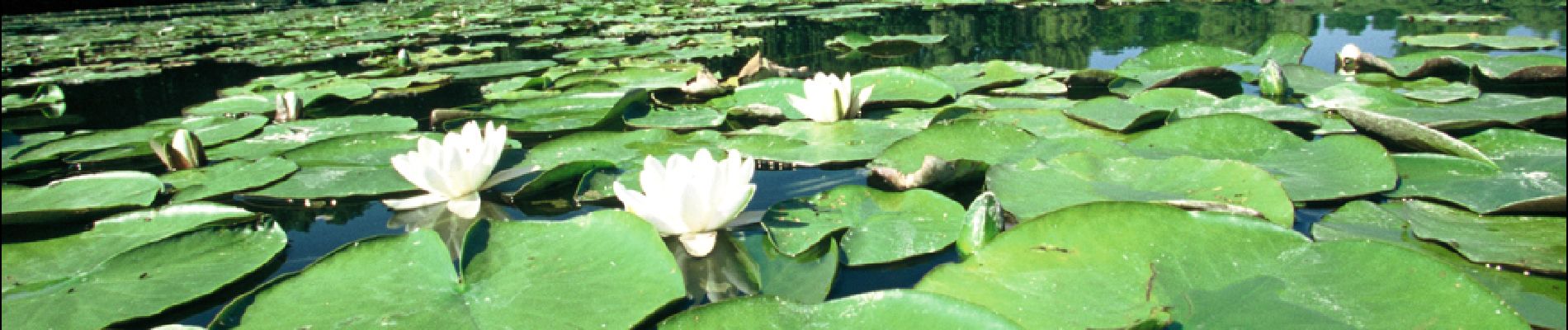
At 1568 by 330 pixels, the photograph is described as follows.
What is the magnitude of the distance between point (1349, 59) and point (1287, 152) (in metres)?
1.89

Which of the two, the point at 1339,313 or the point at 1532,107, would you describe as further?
the point at 1532,107

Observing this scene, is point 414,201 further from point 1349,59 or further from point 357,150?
point 1349,59

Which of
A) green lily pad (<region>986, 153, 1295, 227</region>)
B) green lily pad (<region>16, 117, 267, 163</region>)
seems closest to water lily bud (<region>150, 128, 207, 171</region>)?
green lily pad (<region>16, 117, 267, 163</region>)

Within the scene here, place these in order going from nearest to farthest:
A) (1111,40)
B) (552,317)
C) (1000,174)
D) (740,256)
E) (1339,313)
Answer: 1. (1339,313)
2. (552,317)
3. (740,256)
4. (1000,174)
5. (1111,40)

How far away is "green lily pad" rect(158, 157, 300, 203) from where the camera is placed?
1.88 m

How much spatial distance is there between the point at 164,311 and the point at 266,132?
167 centimetres

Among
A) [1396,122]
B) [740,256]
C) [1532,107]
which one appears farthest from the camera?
[1532,107]

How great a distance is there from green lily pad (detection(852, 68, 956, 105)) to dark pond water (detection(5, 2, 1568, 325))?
82 cm

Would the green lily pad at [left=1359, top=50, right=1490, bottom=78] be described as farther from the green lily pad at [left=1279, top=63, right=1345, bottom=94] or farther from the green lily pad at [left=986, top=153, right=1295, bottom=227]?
the green lily pad at [left=986, top=153, right=1295, bottom=227]

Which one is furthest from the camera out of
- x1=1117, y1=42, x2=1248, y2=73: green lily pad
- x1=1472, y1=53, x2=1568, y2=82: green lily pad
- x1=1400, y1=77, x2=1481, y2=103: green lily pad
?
x1=1117, y1=42, x2=1248, y2=73: green lily pad

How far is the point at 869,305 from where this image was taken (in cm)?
96

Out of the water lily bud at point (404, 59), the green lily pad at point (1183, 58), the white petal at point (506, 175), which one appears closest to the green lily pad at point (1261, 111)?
the green lily pad at point (1183, 58)

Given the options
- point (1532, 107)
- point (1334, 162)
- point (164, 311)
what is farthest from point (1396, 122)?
point (164, 311)

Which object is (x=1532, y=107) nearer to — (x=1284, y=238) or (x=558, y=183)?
(x=1284, y=238)
